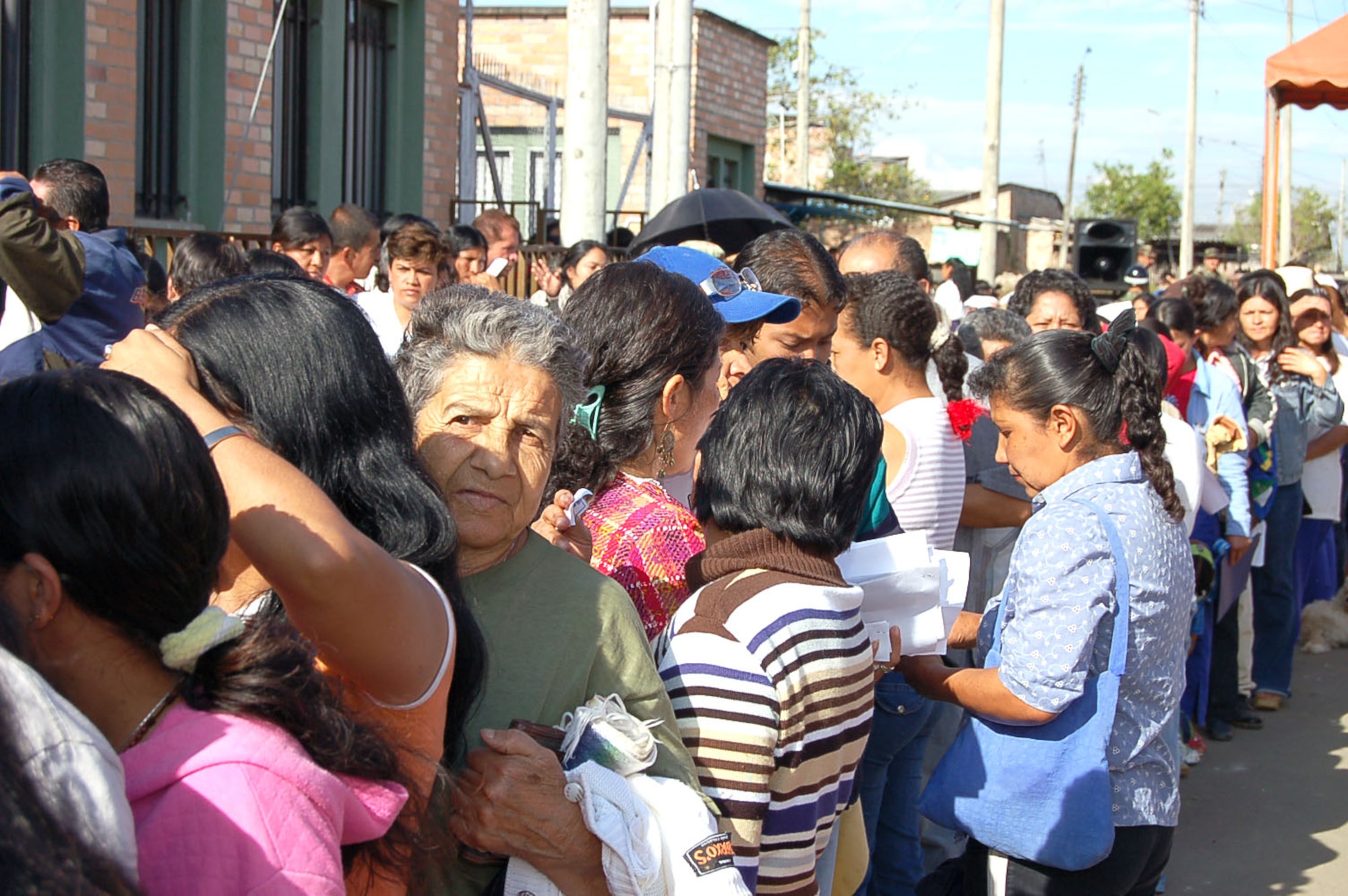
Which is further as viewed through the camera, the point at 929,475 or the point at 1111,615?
the point at 929,475

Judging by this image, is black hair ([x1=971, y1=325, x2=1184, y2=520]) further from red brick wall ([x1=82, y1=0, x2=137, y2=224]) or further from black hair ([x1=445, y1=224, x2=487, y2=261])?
red brick wall ([x1=82, y1=0, x2=137, y2=224])

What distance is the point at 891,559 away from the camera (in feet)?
8.27

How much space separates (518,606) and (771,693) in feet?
1.43

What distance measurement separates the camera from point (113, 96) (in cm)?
748

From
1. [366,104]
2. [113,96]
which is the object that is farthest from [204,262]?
[366,104]

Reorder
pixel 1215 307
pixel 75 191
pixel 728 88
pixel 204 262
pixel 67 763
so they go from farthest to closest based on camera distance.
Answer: pixel 728 88 → pixel 1215 307 → pixel 75 191 → pixel 204 262 → pixel 67 763

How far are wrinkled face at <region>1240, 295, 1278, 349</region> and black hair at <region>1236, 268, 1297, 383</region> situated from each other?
0.5 inches

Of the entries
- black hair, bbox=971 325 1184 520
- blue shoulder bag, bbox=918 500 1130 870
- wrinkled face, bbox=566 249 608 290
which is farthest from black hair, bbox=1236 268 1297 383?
blue shoulder bag, bbox=918 500 1130 870

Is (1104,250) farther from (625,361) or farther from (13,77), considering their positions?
(625,361)

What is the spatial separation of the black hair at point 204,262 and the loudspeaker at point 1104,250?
14.5m

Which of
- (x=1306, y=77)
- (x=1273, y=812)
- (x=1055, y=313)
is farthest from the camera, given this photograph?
(x=1306, y=77)

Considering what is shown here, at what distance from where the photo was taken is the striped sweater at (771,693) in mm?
1956

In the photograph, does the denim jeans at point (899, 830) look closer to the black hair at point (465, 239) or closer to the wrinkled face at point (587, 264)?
the wrinkled face at point (587, 264)

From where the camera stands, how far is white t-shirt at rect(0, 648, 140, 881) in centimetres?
100
